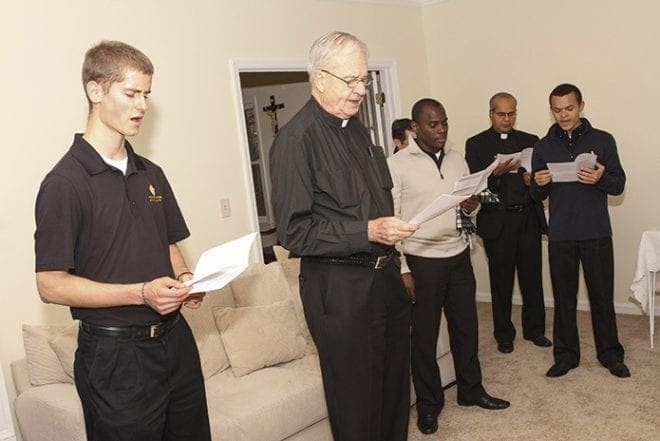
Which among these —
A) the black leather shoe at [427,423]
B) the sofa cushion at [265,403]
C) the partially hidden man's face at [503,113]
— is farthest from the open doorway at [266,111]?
the black leather shoe at [427,423]

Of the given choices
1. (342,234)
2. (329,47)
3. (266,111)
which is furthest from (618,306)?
(266,111)

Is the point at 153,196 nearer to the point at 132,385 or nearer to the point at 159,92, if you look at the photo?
the point at 132,385

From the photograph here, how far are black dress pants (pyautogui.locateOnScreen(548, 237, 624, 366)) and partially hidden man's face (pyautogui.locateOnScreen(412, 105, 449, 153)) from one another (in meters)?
0.99

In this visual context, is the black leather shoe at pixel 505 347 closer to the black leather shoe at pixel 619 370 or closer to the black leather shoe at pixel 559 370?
the black leather shoe at pixel 559 370

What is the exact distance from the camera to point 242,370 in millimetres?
3086

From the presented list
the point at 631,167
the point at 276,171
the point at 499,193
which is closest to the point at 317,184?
the point at 276,171

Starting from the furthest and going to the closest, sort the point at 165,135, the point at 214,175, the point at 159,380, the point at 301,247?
1. the point at 214,175
2. the point at 165,135
3. the point at 301,247
4. the point at 159,380

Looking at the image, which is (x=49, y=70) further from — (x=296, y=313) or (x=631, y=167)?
(x=631, y=167)

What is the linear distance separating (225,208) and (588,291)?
83.2 inches

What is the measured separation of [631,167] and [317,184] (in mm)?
3231

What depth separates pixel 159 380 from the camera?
173 cm

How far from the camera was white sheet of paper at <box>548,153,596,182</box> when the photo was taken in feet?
10.7

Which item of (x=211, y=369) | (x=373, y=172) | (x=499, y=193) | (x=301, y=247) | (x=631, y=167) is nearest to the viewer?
(x=301, y=247)

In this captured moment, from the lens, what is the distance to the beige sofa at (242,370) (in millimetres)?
2648
